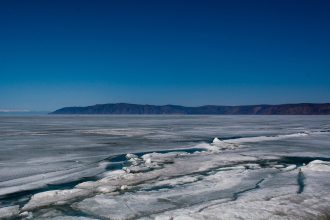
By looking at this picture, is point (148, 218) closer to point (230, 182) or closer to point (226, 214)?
point (226, 214)

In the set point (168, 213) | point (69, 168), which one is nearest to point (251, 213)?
point (168, 213)

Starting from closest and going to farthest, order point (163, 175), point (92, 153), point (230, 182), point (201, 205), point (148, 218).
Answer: point (148, 218)
point (201, 205)
point (230, 182)
point (163, 175)
point (92, 153)

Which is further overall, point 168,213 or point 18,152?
point 18,152

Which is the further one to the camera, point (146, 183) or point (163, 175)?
point (163, 175)

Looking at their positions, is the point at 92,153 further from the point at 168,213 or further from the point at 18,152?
the point at 168,213

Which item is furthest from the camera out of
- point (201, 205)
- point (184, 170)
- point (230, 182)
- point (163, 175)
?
point (184, 170)

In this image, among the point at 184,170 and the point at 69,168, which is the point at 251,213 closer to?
the point at 184,170

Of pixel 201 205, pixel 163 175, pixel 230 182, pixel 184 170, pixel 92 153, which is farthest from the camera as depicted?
pixel 92 153

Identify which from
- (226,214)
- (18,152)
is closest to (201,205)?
(226,214)

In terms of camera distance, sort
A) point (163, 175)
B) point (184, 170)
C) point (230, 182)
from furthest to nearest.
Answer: point (184, 170) → point (163, 175) → point (230, 182)
